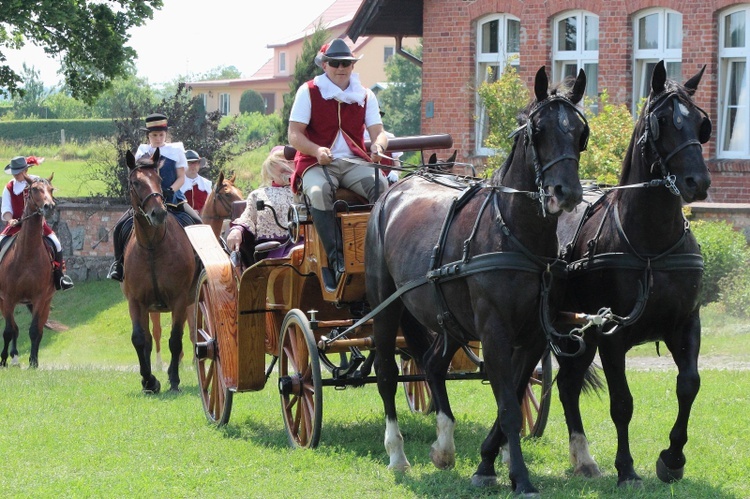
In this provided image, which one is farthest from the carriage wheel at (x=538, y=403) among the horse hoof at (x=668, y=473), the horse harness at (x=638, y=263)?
the horse harness at (x=638, y=263)

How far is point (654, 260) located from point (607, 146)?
33.1 ft

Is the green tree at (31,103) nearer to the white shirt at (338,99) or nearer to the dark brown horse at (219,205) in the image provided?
the dark brown horse at (219,205)

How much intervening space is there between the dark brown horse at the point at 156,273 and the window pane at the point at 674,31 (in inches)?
403

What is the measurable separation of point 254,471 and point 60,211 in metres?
17.8

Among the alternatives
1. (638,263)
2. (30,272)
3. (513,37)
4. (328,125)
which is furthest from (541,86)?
(513,37)

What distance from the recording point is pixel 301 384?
8320mm

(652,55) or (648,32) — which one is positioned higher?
(648,32)

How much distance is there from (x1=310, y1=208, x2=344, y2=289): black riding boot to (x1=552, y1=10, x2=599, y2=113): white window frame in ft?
42.5

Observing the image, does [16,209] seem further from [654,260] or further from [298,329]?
[654,260]

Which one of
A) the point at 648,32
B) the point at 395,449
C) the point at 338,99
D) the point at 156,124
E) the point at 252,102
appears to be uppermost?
the point at 648,32

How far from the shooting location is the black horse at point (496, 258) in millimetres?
6258

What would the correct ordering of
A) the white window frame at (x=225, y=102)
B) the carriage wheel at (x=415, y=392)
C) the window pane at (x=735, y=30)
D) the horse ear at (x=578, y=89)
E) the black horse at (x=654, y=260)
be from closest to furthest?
1. the horse ear at (x=578, y=89)
2. the black horse at (x=654, y=260)
3. the carriage wheel at (x=415, y=392)
4. the window pane at (x=735, y=30)
5. the white window frame at (x=225, y=102)

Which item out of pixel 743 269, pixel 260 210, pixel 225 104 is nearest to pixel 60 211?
pixel 743 269

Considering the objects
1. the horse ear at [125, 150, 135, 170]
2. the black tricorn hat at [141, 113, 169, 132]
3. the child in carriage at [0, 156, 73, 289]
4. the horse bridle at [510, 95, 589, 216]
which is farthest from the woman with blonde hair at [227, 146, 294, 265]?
the child in carriage at [0, 156, 73, 289]
